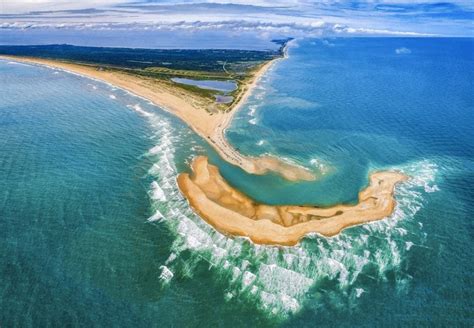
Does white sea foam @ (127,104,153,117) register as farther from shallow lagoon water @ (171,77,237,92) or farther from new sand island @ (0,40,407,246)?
shallow lagoon water @ (171,77,237,92)

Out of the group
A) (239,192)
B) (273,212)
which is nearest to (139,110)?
(239,192)

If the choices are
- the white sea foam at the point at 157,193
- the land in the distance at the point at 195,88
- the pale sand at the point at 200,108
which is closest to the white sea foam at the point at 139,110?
the pale sand at the point at 200,108

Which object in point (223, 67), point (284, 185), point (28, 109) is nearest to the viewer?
point (284, 185)

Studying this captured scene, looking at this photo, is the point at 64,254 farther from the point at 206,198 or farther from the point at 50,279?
the point at 206,198

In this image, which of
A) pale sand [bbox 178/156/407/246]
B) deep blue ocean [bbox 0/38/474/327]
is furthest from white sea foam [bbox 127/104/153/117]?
pale sand [bbox 178/156/407/246]

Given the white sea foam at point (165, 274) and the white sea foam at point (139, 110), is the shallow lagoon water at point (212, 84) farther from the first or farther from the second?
the white sea foam at point (165, 274)

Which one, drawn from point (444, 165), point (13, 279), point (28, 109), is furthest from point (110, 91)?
point (444, 165)

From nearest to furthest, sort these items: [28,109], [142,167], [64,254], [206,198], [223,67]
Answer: [64,254] → [206,198] → [142,167] → [28,109] → [223,67]
